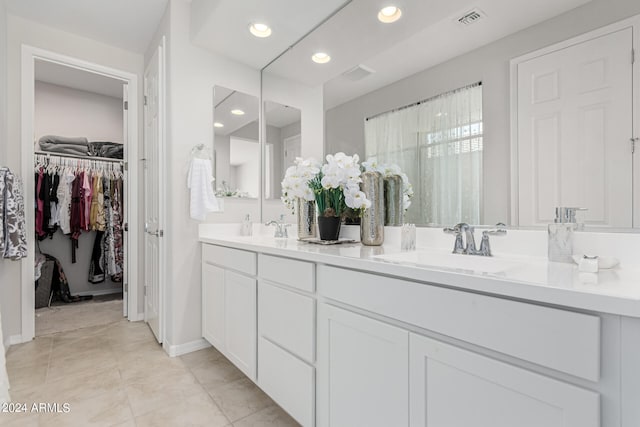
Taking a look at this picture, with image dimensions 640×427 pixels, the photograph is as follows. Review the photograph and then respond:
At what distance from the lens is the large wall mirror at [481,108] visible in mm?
1016

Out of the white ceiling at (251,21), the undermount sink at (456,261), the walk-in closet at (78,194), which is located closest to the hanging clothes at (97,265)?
the walk-in closet at (78,194)

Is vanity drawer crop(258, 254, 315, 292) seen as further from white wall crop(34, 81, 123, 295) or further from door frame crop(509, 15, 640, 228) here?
white wall crop(34, 81, 123, 295)

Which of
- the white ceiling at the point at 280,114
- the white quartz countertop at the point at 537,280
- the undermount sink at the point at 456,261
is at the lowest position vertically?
the undermount sink at the point at 456,261

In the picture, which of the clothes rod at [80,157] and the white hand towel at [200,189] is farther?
the clothes rod at [80,157]

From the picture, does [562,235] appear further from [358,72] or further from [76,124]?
[76,124]

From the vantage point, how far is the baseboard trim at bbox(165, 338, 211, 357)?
7.32 feet

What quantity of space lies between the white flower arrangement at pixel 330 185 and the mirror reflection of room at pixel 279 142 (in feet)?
1.92

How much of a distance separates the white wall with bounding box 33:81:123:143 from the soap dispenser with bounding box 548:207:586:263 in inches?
190

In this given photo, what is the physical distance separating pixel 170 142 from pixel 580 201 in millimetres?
2273

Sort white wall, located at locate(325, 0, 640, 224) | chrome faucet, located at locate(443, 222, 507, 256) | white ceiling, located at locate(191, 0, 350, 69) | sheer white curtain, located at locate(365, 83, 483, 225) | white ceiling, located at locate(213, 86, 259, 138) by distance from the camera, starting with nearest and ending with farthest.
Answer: white wall, located at locate(325, 0, 640, 224)
chrome faucet, located at locate(443, 222, 507, 256)
sheer white curtain, located at locate(365, 83, 483, 225)
white ceiling, located at locate(191, 0, 350, 69)
white ceiling, located at locate(213, 86, 259, 138)

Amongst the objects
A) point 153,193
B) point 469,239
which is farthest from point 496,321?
point 153,193

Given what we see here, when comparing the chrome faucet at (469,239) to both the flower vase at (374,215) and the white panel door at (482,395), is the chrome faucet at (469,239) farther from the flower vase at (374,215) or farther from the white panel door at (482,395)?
the white panel door at (482,395)

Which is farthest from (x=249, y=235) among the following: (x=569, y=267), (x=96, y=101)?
(x=96, y=101)

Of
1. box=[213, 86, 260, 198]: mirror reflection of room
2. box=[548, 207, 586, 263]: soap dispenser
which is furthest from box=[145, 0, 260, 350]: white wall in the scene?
box=[548, 207, 586, 263]: soap dispenser
